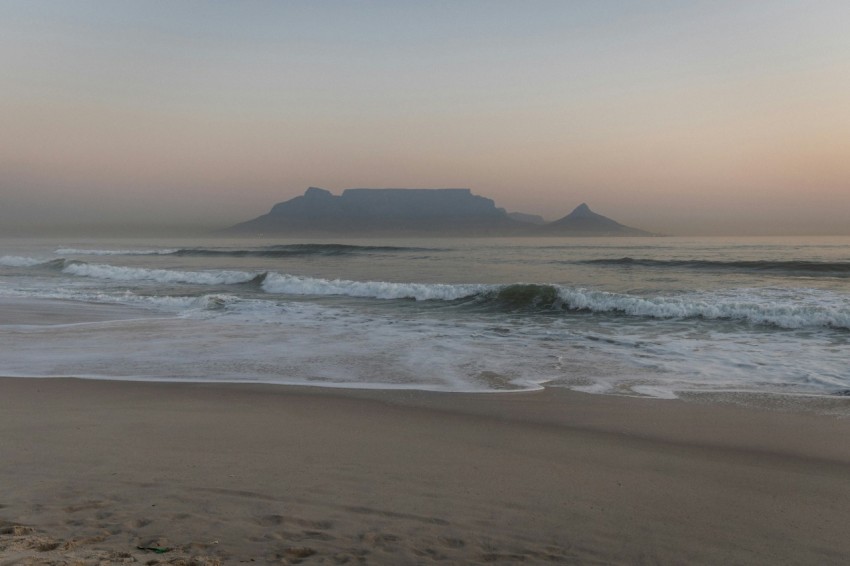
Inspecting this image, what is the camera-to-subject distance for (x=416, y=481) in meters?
3.85

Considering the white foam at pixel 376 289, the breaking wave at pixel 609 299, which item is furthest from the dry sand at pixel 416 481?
the white foam at pixel 376 289

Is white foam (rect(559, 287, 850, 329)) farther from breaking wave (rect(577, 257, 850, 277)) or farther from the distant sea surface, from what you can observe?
breaking wave (rect(577, 257, 850, 277))

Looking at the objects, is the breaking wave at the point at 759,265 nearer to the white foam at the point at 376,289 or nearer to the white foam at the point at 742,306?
the white foam at the point at 742,306

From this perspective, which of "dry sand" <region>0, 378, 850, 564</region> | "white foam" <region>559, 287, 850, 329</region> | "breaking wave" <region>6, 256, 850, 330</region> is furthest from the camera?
"breaking wave" <region>6, 256, 850, 330</region>

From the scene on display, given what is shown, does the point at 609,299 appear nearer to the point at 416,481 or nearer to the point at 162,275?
the point at 416,481

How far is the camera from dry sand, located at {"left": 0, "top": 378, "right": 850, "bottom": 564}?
9.66ft

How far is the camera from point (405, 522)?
127 inches

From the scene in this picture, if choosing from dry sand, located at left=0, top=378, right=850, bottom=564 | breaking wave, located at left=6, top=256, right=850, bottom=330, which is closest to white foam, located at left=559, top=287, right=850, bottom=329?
breaking wave, located at left=6, top=256, right=850, bottom=330

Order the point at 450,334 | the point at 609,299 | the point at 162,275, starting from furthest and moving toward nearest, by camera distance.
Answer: the point at 162,275
the point at 609,299
the point at 450,334

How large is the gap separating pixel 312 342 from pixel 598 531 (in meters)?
7.50

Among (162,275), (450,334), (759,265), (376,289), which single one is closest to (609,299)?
(450,334)

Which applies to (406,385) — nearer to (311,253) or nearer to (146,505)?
(146,505)

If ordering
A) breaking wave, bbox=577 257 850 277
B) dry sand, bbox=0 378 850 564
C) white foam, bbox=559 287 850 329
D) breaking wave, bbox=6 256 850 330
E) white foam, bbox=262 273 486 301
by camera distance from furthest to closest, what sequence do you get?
breaking wave, bbox=577 257 850 277 < white foam, bbox=262 273 486 301 < breaking wave, bbox=6 256 850 330 < white foam, bbox=559 287 850 329 < dry sand, bbox=0 378 850 564

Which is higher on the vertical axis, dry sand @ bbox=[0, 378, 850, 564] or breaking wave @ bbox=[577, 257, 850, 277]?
breaking wave @ bbox=[577, 257, 850, 277]
